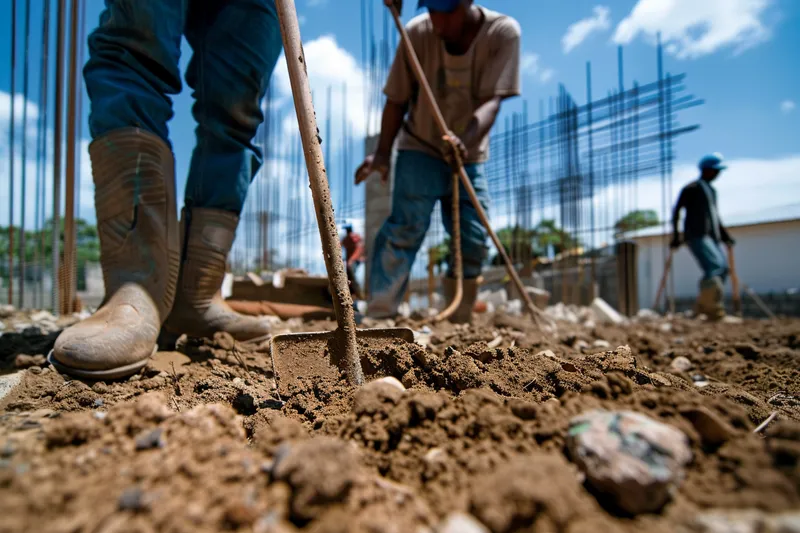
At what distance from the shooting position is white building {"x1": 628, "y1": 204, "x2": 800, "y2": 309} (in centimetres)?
1444

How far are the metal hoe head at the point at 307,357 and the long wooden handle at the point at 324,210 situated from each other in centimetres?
3

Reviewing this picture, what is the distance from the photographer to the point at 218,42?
157 centimetres

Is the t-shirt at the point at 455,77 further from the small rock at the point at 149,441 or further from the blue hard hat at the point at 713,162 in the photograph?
the blue hard hat at the point at 713,162

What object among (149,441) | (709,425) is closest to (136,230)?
(149,441)

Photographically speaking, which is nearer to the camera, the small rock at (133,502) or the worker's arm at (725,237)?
the small rock at (133,502)

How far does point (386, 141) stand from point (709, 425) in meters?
2.63

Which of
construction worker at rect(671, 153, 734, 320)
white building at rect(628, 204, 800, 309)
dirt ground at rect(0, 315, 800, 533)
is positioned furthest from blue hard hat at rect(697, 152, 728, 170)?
white building at rect(628, 204, 800, 309)

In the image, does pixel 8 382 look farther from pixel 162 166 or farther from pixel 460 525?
pixel 460 525

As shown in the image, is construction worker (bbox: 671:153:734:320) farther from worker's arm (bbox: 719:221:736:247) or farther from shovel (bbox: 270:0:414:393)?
shovel (bbox: 270:0:414:393)

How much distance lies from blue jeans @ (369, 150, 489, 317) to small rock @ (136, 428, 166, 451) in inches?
79.0

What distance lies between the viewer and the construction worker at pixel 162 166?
119 cm

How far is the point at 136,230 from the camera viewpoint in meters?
1.27

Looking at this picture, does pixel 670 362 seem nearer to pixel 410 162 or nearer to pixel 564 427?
pixel 564 427

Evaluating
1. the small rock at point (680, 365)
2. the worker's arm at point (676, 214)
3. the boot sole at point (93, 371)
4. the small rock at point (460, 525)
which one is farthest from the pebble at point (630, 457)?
the worker's arm at point (676, 214)
